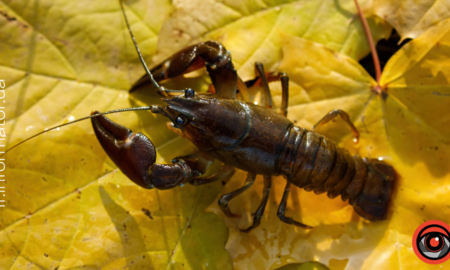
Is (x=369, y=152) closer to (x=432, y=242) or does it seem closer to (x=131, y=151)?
(x=432, y=242)

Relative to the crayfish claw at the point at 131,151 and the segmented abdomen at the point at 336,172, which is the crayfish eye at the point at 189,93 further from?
the segmented abdomen at the point at 336,172

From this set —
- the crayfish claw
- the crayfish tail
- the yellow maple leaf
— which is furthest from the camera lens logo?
the crayfish claw

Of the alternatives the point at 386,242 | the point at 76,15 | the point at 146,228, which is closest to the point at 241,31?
the point at 76,15

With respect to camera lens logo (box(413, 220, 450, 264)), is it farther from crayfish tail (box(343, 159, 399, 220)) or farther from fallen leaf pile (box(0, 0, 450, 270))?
crayfish tail (box(343, 159, 399, 220))

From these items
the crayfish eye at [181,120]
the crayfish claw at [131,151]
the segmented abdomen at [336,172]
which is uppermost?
the segmented abdomen at [336,172]

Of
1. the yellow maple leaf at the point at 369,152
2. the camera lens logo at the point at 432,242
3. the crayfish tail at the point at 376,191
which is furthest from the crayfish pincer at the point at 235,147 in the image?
the camera lens logo at the point at 432,242

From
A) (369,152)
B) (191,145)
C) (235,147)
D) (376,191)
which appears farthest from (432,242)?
(191,145)

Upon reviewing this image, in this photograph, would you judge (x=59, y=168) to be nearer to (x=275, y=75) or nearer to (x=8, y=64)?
(x=8, y=64)
